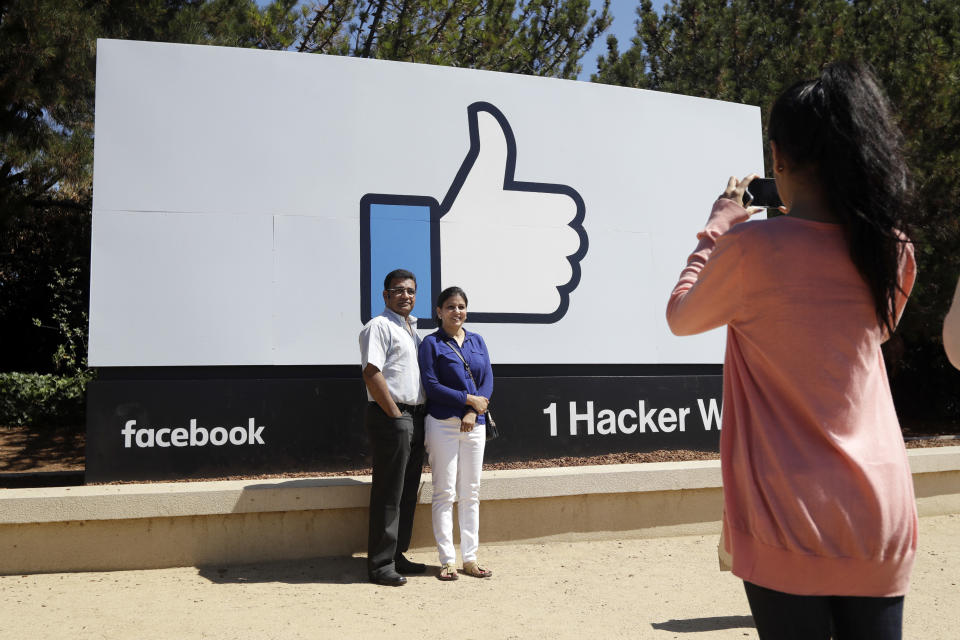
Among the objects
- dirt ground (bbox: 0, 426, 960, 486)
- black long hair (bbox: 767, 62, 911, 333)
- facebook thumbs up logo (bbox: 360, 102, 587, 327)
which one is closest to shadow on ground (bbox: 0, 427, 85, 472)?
dirt ground (bbox: 0, 426, 960, 486)

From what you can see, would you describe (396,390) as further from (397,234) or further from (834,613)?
(834,613)

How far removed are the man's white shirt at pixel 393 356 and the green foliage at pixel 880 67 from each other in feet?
16.8

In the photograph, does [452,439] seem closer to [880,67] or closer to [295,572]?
[295,572]

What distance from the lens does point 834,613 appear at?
58.2 inches

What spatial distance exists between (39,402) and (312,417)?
5.70 metres

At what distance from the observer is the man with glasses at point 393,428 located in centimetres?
487

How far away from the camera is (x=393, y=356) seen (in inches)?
198

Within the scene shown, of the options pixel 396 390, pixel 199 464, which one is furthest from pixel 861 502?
pixel 199 464

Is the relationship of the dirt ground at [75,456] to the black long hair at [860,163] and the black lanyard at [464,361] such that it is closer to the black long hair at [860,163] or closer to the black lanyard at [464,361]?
the black lanyard at [464,361]

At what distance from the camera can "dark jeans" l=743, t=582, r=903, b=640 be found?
4.72 feet

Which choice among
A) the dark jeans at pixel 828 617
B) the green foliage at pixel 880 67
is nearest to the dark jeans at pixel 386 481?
the dark jeans at pixel 828 617

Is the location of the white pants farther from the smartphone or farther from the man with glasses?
the smartphone

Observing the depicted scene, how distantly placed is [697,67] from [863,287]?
13.1 metres

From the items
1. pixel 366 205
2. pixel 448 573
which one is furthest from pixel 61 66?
pixel 448 573
